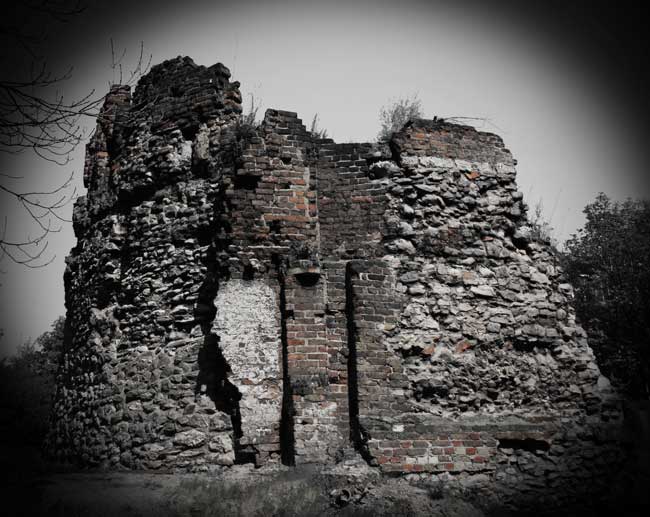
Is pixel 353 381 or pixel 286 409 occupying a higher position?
pixel 353 381

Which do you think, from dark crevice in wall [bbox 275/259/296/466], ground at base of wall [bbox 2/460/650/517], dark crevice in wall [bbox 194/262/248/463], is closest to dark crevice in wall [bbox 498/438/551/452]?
ground at base of wall [bbox 2/460/650/517]

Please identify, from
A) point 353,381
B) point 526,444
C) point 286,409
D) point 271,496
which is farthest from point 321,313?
point 526,444

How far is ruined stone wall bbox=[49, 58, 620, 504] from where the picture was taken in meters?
5.77

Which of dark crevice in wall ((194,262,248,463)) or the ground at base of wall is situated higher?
dark crevice in wall ((194,262,248,463))

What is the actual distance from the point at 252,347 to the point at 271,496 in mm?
1504

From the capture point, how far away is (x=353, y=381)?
19.1 feet

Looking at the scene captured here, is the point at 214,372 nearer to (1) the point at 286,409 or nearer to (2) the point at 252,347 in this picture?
(2) the point at 252,347

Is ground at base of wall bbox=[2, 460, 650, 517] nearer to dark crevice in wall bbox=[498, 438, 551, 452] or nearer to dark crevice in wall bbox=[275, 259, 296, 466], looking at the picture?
dark crevice in wall bbox=[275, 259, 296, 466]

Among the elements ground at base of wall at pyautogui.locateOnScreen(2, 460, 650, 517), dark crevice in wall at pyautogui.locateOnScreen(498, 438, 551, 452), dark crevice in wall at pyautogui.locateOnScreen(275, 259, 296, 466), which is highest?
dark crevice in wall at pyautogui.locateOnScreen(275, 259, 296, 466)

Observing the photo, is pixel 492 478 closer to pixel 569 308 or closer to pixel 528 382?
pixel 528 382

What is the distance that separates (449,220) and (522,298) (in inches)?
49.8

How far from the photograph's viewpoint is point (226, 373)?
586 centimetres

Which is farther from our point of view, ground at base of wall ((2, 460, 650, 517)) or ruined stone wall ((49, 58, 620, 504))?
ruined stone wall ((49, 58, 620, 504))

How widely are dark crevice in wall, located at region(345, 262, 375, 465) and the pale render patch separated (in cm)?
75
